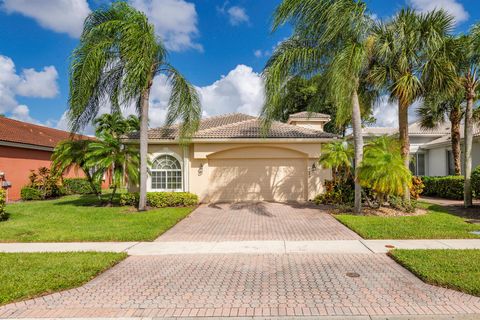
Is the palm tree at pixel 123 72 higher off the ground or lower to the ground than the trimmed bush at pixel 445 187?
higher

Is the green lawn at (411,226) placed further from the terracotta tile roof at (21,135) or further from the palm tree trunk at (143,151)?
the terracotta tile roof at (21,135)

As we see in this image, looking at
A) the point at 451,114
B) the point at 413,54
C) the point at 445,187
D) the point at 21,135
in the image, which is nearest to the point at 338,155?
the point at 413,54

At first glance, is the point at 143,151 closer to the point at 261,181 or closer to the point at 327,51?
the point at 261,181

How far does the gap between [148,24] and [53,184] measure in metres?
13.7

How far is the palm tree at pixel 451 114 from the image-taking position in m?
14.5

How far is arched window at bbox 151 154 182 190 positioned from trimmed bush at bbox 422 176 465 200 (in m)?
15.2

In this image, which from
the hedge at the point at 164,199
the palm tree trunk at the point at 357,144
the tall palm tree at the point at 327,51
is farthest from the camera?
the hedge at the point at 164,199

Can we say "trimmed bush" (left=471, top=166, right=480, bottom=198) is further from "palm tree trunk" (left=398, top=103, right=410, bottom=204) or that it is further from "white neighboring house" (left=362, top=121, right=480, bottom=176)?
"white neighboring house" (left=362, top=121, right=480, bottom=176)

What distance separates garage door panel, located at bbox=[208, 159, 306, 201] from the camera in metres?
17.3

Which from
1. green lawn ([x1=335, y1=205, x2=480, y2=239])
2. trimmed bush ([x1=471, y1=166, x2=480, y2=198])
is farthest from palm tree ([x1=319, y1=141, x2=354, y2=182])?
trimmed bush ([x1=471, y1=166, x2=480, y2=198])

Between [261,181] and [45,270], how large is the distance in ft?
40.4

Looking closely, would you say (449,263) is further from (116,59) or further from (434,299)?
(116,59)

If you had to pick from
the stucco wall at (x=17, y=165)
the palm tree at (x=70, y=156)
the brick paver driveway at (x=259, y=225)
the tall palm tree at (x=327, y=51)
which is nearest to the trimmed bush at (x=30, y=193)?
the stucco wall at (x=17, y=165)

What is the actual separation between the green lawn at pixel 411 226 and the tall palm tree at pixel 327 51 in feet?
5.86
